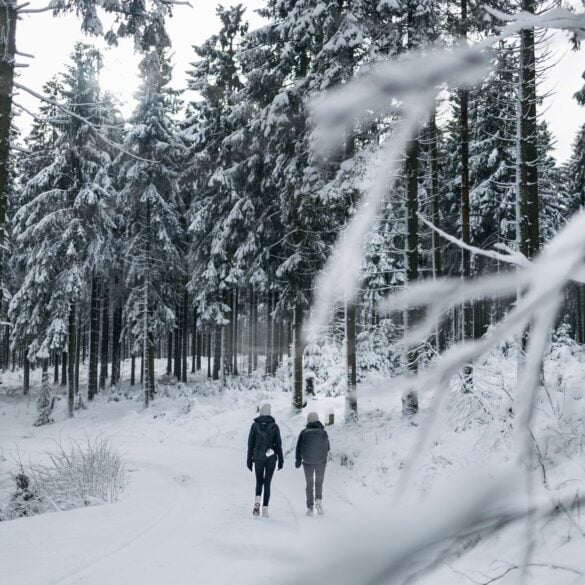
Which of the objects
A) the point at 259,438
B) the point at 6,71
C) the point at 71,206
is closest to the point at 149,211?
the point at 71,206

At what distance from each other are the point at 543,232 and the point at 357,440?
1330cm

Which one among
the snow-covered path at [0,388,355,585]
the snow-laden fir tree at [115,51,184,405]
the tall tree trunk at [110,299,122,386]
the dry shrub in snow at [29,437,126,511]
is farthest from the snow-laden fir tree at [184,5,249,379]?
the dry shrub in snow at [29,437,126,511]

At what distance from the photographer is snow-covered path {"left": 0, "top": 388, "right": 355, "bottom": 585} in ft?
17.0

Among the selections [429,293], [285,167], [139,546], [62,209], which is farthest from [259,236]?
[429,293]

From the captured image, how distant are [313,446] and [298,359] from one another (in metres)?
8.04

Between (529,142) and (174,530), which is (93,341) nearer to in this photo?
(174,530)

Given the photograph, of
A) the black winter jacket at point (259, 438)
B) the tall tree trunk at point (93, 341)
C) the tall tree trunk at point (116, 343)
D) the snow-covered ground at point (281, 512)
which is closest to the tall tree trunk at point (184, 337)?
the tall tree trunk at point (116, 343)

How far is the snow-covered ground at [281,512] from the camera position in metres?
0.73

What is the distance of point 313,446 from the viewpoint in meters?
8.65

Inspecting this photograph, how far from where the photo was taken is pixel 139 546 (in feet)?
21.0

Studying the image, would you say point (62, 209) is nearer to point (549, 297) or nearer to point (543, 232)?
point (543, 232)

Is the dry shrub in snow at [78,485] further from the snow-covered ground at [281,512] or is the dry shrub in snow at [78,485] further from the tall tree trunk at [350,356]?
the tall tree trunk at [350,356]

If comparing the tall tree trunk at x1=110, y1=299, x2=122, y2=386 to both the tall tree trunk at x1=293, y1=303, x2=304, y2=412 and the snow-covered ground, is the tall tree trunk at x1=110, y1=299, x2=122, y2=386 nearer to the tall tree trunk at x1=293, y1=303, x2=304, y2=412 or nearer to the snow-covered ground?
the snow-covered ground

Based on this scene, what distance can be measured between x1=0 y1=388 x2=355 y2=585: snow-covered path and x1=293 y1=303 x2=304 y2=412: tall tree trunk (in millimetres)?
2330
